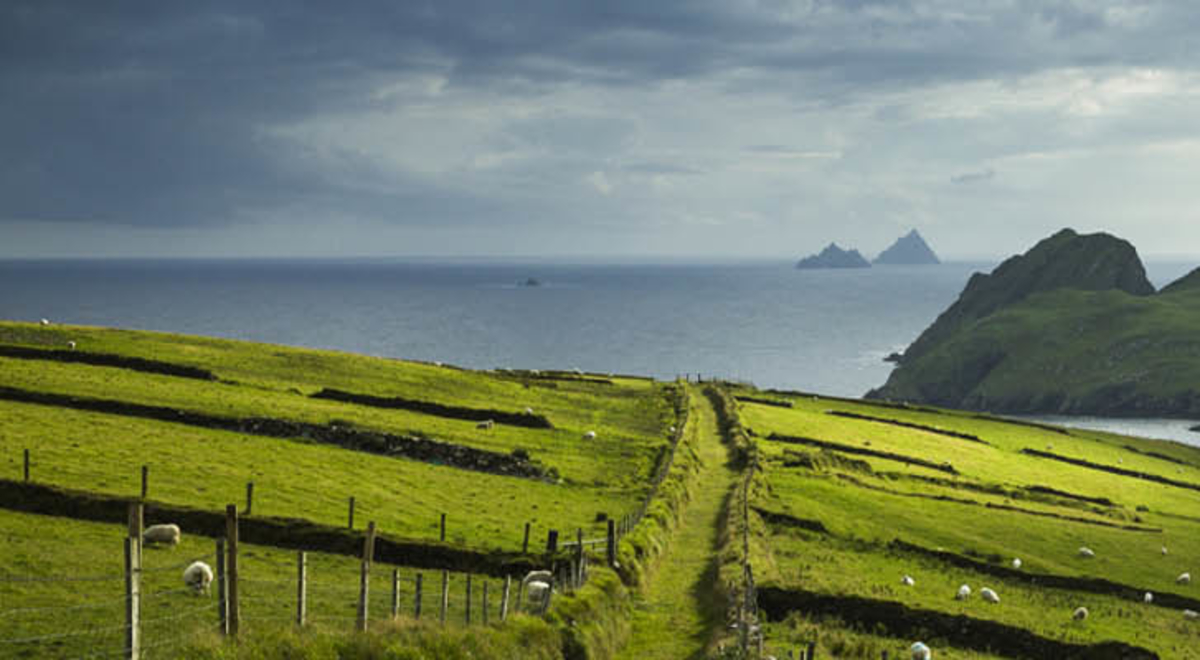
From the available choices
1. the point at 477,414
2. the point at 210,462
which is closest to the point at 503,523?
the point at 210,462

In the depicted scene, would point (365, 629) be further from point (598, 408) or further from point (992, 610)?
point (598, 408)

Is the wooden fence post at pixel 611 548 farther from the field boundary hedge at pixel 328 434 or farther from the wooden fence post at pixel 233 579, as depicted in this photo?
the field boundary hedge at pixel 328 434

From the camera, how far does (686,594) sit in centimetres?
4131

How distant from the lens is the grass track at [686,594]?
3416cm

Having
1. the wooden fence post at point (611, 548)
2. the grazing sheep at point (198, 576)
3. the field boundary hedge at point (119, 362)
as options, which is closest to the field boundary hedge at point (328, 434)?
the field boundary hedge at point (119, 362)

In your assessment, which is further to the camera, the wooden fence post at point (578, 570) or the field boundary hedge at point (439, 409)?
the field boundary hedge at point (439, 409)

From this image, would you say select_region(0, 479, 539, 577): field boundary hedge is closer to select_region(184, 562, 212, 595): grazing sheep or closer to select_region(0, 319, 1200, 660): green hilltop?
select_region(0, 319, 1200, 660): green hilltop

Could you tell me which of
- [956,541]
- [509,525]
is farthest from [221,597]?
[956,541]

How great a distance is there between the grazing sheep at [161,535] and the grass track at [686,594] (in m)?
18.2

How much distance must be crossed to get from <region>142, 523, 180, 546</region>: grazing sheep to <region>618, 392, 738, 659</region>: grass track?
59.8 ft

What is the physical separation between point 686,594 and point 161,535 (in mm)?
21916

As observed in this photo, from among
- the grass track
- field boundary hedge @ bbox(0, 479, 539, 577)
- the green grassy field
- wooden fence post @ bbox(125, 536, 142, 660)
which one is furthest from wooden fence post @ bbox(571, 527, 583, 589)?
wooden fence post @ bbox(125, 536, 142, 660)

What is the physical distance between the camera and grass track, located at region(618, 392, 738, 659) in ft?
112

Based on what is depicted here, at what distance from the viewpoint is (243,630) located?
65.1 feet
